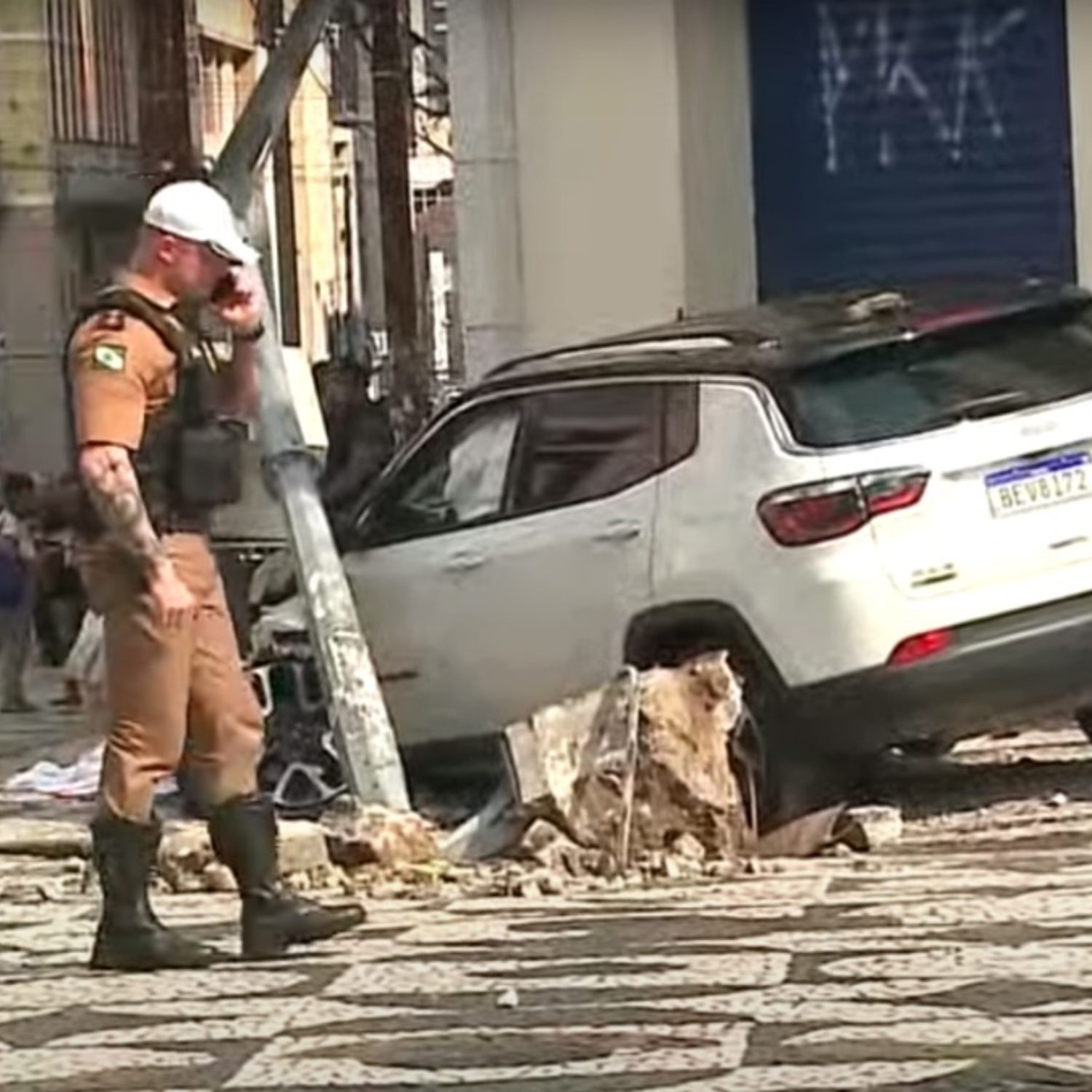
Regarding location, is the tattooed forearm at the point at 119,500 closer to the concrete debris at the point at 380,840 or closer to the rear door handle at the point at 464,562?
the concrete debris at the point at 380,840

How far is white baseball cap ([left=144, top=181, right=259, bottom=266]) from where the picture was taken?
28.1ft

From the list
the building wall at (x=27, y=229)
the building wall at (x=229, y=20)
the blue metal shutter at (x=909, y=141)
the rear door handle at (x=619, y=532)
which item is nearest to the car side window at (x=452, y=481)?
the rear door handle at (x=619, y=532)

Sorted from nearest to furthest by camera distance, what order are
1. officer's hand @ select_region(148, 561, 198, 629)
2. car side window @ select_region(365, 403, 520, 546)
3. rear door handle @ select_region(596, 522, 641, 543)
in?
officer's hand @ select_region(148, 561, 198, 629) < rear door handle @ select_region(596, 522, 641, 543) < car side window @ select_region(365, 403, 520, 546)

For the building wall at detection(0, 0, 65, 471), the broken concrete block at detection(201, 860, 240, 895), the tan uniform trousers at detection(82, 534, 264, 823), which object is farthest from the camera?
the building wall at detection(0, 0, 65, 471)

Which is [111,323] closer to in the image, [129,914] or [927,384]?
[129,914]

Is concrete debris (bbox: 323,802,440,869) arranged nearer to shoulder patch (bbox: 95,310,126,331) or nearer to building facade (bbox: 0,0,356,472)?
shoulder patch (bbox: 95,310,126,331)

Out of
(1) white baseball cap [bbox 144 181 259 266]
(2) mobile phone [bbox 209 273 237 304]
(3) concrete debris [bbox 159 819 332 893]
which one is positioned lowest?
(3) concrete debris [bbox 159 819 332 893]

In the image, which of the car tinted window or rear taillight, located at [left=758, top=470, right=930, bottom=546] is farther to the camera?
the car tinted window

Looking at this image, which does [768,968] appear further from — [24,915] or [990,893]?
[24,915]

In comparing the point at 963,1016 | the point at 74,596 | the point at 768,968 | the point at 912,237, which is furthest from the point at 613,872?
the point at 74,596

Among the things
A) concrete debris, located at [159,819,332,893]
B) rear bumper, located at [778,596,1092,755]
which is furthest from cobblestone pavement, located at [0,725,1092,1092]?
rear bumper, located at [778,596,1092,755]

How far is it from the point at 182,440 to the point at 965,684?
10.3 ft

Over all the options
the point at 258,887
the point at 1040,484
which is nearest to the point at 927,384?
the point at 1040,484

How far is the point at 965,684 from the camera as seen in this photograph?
1078 centimetres
